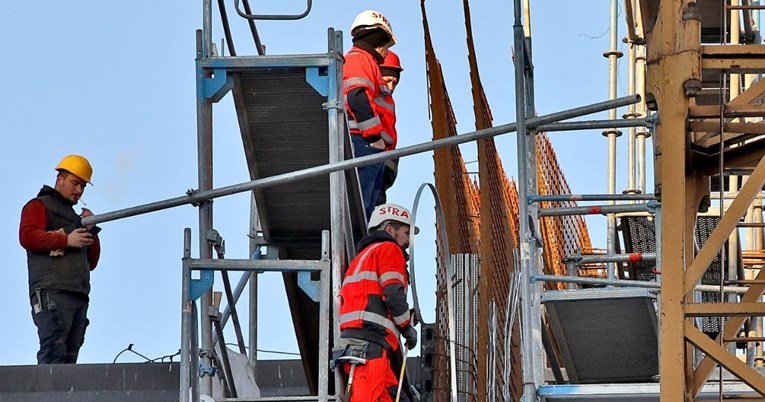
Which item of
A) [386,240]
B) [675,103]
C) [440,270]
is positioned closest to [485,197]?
[440,270]

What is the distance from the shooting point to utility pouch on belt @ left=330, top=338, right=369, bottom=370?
1220 cm

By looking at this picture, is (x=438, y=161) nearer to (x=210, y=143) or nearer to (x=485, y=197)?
(x=485, y=197)

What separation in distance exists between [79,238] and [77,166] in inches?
31.2

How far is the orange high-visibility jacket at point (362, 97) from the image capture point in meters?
14.0

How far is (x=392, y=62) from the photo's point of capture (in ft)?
49.9

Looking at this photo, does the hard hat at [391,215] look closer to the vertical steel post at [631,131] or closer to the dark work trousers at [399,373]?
the dark work trousers at [399,373]

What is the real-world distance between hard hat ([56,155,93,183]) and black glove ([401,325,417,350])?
4.51 metres

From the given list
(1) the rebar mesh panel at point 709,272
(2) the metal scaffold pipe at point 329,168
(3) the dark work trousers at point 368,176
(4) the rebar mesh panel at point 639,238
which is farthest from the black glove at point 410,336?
(4) the rebar mesh panel at point 639,238

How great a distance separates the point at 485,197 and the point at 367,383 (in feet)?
8.30

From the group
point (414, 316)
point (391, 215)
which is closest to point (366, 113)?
point (391, 215)

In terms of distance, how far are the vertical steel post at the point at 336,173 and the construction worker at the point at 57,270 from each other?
382 centimetres

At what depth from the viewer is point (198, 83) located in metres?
12.5

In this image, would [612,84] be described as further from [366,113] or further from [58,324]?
[58,324]

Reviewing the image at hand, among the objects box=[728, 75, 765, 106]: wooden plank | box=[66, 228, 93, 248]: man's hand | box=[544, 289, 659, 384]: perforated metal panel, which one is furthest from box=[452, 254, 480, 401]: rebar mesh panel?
box=[728, 75, 765, 106]: wooden plank
